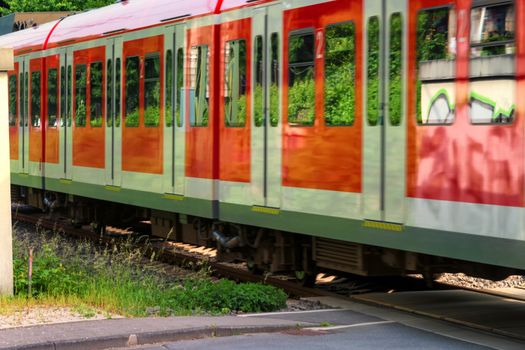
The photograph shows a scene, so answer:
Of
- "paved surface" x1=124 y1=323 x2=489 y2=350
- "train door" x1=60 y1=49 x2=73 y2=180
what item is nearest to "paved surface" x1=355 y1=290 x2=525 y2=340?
"paved surface" x1=124 y1=323 x2=489 y2=350

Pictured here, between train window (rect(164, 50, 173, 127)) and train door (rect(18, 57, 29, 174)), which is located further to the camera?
train door (rect(18, 57, 29, 174))

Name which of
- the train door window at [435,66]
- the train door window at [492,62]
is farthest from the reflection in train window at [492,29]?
the train door window at [435,66]

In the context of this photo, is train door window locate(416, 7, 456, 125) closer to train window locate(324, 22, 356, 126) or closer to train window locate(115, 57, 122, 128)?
train window locate(324, 22, 356, 126)

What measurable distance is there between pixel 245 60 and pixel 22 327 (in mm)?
5119

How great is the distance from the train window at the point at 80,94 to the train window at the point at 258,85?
6.45 meters

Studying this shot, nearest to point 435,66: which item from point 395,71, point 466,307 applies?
point 395,71

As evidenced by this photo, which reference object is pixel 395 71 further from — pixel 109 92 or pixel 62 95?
pixel 62 95

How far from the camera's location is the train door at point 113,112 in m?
17.8

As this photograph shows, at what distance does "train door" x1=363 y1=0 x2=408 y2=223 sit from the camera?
10680mm

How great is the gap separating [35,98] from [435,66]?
13.7 m

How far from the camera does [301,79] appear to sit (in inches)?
494

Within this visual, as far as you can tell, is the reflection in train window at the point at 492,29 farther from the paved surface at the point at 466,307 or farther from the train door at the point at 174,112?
the train door at the point at 174,112

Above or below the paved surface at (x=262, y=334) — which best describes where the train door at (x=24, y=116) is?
above

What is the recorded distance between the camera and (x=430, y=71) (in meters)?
10.2
